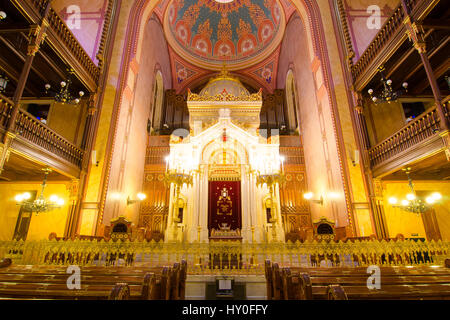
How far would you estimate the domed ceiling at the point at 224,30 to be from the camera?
18109mm

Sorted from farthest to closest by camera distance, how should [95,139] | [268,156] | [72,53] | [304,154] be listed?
[304,154], [268,156], [95,139], [72,53]

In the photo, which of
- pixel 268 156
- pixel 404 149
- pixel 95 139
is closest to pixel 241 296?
pixel 268 156

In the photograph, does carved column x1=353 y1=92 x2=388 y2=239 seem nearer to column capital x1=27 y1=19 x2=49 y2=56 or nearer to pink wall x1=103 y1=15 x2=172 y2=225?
pink wall x1=103 y1=15 x2=172 y2=225

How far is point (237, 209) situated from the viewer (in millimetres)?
12789

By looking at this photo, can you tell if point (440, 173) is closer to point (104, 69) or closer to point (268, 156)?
point (268, 156)

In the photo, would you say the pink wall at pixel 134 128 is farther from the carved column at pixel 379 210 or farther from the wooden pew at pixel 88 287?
the carved column at pixel 379 210

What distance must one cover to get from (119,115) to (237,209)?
24.2ft

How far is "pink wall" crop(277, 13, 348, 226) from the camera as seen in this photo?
10.4 metres

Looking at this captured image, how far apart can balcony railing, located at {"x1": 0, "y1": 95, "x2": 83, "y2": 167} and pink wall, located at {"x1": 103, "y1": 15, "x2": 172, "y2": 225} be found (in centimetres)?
149

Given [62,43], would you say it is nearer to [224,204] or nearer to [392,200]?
[224,204]

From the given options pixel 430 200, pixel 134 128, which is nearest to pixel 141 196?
pixel 134 128

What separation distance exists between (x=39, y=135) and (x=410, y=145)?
11.9 meters

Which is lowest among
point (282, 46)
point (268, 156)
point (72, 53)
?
point (268, 156)

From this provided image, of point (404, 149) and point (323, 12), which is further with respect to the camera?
point (323, 12)
